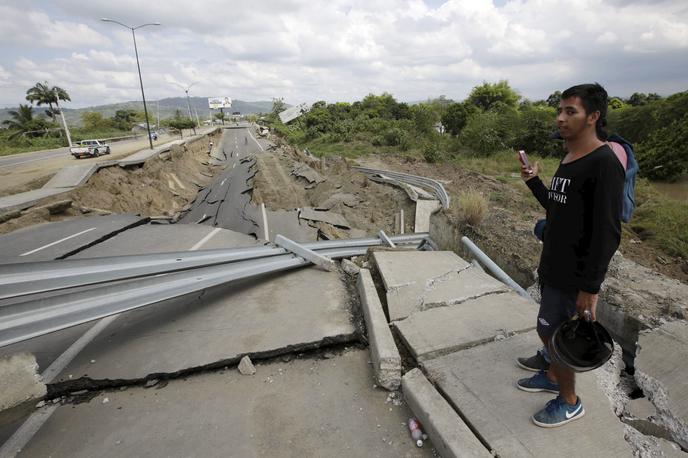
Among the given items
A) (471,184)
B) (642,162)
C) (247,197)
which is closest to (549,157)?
(642,162)

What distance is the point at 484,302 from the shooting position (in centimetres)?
338

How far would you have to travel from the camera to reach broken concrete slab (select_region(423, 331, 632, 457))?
72.1 inches

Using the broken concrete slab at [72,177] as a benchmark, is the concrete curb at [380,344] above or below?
below

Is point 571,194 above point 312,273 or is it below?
above

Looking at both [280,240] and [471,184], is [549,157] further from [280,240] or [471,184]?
[280,240]

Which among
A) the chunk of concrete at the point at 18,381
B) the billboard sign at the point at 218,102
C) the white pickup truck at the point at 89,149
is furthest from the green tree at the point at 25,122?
the billboard sign at the point at 218,102

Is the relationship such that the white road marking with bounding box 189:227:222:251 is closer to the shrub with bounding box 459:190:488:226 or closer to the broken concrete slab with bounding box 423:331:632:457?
the shrub with bounding box 459:190:488:226

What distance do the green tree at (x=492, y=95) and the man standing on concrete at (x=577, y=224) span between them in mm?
47940

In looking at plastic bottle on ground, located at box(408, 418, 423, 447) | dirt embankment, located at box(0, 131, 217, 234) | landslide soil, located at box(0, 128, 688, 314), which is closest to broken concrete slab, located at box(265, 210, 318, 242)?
landslide soil, located at box(0, 128, 688, 314)

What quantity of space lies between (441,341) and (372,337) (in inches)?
22.8

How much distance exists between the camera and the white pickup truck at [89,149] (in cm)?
2142

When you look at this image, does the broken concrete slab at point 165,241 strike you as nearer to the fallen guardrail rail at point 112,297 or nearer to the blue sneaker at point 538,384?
the fallen guardrail rail at point 112,297

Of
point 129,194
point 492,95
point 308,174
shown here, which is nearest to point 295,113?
point 492,95

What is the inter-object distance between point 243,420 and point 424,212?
9.93 metres
